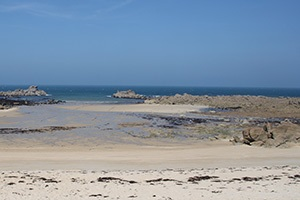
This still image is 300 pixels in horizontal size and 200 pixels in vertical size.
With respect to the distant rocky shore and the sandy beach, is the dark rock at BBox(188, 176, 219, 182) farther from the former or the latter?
the distant rocky shore

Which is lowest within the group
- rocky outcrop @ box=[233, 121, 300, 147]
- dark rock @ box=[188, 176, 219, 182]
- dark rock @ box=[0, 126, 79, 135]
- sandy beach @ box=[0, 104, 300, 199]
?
dark rock @ box=[0, 126, 79, 135]

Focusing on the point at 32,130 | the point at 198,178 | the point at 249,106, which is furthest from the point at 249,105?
the point at 198,178

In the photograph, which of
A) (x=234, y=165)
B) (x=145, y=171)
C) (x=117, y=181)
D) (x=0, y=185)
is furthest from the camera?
(x=234, y=165)

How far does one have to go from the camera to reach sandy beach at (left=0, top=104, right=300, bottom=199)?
9406 mm

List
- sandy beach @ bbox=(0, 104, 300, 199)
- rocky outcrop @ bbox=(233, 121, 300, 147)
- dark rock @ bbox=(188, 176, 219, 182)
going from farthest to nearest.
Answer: rocky outcrop @ bbox=(233, 121, 300, 147) < dark rock @ bbox=(188, 176, 219, 182) < sandy beach @ bbox=(0, 104, 300, 199)

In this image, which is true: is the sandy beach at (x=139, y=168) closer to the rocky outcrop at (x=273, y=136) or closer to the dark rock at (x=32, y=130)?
the rocky outcrop at (x=273, y=136)

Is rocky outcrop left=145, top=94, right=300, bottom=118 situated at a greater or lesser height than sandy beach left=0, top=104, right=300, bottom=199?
greater

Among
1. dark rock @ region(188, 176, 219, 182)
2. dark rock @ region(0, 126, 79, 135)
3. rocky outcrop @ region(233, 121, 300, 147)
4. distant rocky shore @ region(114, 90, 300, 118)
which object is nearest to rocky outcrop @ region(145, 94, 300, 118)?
distant rocky shore @ region(114, 90, 300, 118)

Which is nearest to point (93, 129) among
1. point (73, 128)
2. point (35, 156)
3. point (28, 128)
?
point (73, 128)

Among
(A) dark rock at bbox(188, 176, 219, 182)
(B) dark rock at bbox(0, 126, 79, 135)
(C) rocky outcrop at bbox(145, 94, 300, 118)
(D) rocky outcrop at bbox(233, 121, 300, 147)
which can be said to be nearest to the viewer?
(A) dark rock at bbox(188, 176, 219, 182)

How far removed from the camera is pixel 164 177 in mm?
11234

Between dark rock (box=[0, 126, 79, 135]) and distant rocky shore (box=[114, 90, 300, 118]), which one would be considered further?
distant rocky shore (box=[114, 90, 300, 118])

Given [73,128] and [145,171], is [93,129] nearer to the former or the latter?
[73,128]

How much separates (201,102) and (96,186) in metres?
50.8
